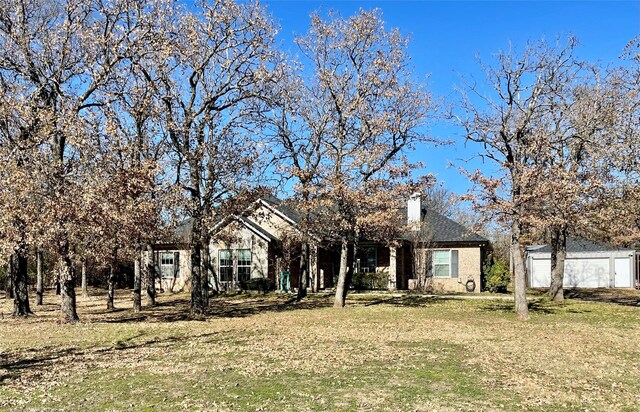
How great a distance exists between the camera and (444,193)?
Result: 6047 centimetres

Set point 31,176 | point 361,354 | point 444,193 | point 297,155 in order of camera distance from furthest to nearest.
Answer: point 444,193 → point 297,155 → point 31,176 → point 361,354

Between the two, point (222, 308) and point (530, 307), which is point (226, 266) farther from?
point (530, 307)

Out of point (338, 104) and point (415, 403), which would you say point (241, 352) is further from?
point (338, 104)

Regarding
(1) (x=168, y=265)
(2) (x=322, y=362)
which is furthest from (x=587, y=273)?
(2) (x=322, y=362)

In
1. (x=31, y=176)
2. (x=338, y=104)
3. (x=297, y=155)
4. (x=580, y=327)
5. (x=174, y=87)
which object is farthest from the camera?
(x=297, y=155)

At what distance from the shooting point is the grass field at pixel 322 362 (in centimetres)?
729

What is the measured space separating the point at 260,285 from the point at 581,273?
2281 centimetres

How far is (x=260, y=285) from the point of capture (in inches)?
1150

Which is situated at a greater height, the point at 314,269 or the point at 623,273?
the point at 314,269

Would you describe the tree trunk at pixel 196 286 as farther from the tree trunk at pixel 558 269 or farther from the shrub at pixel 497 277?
the shrub at pixel 497 277

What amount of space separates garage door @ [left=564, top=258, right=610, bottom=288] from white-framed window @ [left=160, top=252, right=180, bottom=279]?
26366mm

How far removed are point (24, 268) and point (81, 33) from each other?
8107mm

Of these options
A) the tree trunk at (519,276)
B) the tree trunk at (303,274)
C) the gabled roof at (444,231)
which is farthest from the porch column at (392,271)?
the tree trunk at (519,276)

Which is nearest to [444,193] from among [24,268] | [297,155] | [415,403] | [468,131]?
[297,155]
